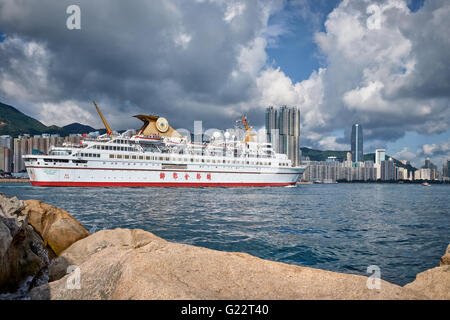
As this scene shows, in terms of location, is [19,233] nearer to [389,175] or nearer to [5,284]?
[5,284]

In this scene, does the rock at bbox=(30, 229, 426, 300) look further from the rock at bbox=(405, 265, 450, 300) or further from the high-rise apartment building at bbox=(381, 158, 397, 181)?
the high-rise apartment building at bbox=(381, 158, 397, 181)

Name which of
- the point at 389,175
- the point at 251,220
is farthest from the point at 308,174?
the point at 251,220

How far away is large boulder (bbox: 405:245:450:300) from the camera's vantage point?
276 centimetres

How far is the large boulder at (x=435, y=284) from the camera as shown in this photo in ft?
9.05

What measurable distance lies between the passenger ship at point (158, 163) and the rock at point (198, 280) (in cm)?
3740

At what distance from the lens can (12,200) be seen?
14.5 feet

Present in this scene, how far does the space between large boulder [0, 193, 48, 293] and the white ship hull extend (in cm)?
3531

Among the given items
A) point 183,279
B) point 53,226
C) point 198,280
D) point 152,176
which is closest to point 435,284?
point 198,280

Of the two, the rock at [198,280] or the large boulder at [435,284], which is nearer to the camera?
the rock at [198,280]

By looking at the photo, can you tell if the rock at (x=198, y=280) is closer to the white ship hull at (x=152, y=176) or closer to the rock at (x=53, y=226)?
the rock at (x=53, y=226)

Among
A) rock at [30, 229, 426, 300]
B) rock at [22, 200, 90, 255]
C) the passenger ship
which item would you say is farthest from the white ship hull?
rock at [30, 229, 426, 300]

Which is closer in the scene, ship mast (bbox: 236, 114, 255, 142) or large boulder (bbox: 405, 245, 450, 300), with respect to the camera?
large boulder (bbox: 405, 245, 450, 300)

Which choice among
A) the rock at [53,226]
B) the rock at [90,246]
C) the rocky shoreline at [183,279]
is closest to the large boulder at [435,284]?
the rocky shoreline at [183,279]
